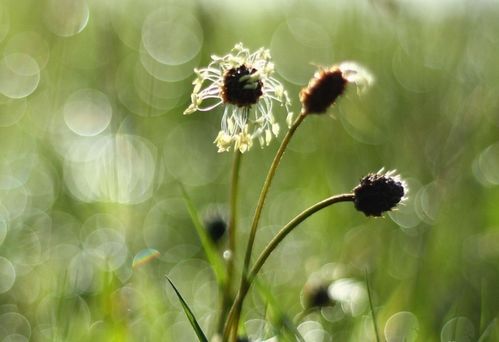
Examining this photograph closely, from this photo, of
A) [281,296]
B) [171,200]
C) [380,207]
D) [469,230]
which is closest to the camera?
[380,207]

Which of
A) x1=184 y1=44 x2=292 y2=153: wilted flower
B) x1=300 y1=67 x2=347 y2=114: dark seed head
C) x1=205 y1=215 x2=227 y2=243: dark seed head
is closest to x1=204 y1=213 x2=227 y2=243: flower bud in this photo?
x1=205 y1=215 x2=227 y2=243: dark seed head

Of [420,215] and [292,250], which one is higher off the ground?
[420,215]

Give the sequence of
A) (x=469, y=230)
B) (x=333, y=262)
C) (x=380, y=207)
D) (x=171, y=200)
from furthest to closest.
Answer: (x=171, y=200) → (x=469, y=230) → (x=333, y=262) → (x=380, y=207)

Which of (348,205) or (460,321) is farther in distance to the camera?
(348,205)

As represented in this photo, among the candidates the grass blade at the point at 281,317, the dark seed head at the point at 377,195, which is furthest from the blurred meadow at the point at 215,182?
the dark seed head at the point at 377,195

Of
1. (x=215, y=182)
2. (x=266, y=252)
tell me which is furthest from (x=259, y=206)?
(x=215, y=182)

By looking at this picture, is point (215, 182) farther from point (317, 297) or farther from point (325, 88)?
point (325, 88)

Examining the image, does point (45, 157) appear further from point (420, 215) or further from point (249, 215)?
point (420, 215)

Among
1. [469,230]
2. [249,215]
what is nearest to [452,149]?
[469,230]
